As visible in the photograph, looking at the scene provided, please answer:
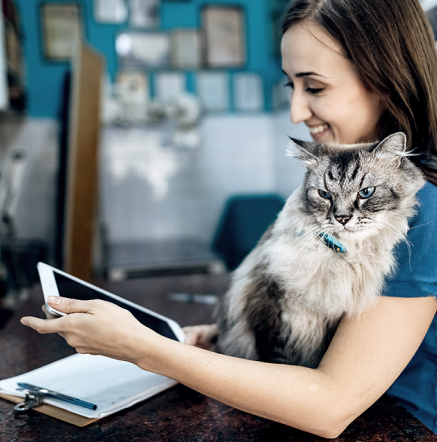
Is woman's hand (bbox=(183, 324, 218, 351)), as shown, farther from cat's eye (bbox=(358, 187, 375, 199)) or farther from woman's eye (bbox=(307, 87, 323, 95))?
woman's eye (bbox=(307, 87, 323, 95))

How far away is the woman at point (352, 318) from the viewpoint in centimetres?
68

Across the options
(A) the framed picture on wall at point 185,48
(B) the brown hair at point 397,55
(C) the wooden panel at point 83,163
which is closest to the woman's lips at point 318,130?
(B) the brown hair at point 397,55

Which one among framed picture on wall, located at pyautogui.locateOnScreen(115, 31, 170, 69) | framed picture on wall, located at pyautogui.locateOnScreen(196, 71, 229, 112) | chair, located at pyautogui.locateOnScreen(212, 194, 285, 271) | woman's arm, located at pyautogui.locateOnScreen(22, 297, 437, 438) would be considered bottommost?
chair, located at pyautogui.locateOnScreen(212, 194, 285, 271)

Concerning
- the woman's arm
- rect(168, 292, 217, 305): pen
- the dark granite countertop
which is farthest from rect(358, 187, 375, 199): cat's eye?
rect(168, 292, 217, 305): pen

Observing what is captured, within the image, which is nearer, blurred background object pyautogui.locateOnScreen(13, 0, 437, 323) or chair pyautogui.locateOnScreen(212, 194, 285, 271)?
chair pyautogui.locateOnScreen(212, 194, 285, 271)

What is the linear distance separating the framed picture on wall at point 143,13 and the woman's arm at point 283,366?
13.2 ft

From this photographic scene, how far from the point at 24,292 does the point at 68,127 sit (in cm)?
137

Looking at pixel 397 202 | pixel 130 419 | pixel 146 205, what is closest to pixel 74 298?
pixel 130 419

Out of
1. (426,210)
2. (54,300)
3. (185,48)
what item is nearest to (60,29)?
(185,48)

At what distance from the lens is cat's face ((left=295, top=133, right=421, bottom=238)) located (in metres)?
0.79

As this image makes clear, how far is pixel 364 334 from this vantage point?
0.71m

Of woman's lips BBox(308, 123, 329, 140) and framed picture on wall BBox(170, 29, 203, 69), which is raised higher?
framed picture on wall BBox(170, 29, 203, 69)

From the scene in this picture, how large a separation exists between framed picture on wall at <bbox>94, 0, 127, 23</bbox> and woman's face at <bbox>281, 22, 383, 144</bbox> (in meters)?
3.61

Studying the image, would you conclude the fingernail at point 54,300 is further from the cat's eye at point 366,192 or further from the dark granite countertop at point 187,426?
the cat's eye at point 366,192
